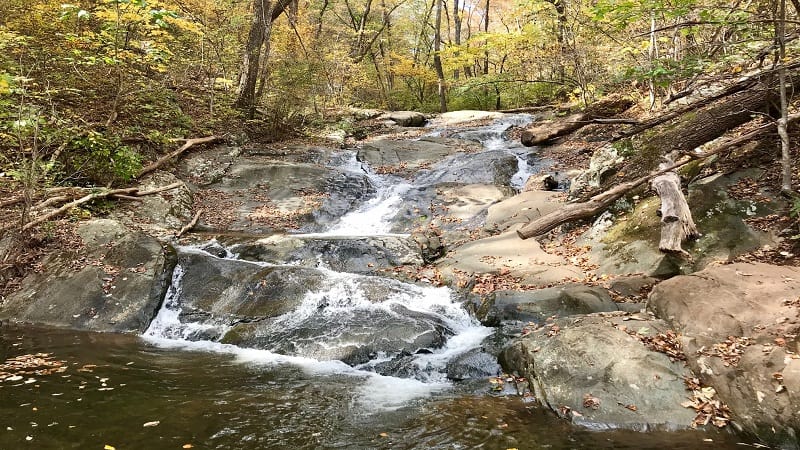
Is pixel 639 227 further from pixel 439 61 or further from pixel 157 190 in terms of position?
pixel 439 61

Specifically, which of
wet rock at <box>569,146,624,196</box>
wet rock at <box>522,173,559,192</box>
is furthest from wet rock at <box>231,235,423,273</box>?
wet rock at <box>569,146,624,196</box>

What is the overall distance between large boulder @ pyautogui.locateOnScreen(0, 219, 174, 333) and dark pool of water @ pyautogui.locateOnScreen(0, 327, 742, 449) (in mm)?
1544

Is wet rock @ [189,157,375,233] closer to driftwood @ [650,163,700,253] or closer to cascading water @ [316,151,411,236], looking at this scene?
cascading water @ [316,151,411,236]

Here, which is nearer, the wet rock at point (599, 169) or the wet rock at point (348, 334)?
the wet rock at point (348, 334)

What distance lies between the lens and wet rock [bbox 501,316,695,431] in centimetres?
420

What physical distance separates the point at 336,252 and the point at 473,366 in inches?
176

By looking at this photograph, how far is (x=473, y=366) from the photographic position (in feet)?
19.0

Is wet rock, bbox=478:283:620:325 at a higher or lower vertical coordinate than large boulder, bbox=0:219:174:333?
lower

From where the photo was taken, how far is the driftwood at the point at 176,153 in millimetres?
11801

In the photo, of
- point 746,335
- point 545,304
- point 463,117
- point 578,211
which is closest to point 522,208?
point 578,211

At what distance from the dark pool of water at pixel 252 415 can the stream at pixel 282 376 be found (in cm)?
2

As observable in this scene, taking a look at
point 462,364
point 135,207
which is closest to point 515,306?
point 462,364

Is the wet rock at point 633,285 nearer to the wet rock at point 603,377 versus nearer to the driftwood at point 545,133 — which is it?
the wet rock at point 603,377

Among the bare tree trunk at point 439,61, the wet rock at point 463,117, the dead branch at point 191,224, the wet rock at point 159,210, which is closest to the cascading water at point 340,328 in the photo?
the dead branch at point 191,224
